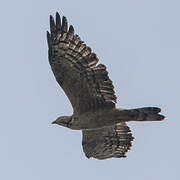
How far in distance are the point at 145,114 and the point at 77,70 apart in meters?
2.12

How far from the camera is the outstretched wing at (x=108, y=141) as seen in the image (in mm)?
15203

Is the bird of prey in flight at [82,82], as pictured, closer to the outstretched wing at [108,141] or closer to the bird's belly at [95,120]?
the bird's belly at [95,120]

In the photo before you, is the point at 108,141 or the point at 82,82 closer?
the point at 82,82

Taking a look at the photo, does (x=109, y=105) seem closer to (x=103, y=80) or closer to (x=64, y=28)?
(x=103, y=80)

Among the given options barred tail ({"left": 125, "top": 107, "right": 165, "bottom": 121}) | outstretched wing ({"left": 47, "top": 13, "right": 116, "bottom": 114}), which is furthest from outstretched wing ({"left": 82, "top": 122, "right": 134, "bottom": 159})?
barred tail ({"left": 125, "top": 107, "right": 165, "bottom": 121})

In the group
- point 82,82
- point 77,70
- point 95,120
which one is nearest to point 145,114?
point 95,120

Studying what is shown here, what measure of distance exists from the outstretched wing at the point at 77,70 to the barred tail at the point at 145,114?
594 mm

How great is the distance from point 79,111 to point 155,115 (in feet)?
6.76

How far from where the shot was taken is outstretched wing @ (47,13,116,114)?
45.4ft

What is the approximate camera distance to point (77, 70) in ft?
45.6

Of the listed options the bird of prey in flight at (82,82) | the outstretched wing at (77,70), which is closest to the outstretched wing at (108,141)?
the bird of prey in flight at (82,82)

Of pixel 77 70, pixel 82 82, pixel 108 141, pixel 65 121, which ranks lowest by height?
pixel 108 141

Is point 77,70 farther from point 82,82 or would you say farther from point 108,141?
point 108,141

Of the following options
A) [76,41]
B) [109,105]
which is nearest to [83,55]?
[76,41]
